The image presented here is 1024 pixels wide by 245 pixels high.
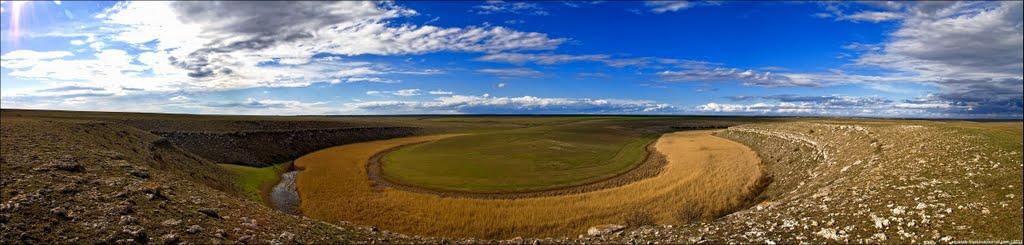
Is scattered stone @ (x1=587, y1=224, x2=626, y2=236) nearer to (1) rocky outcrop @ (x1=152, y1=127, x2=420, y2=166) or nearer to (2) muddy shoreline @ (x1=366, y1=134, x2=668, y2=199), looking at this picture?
(2) muddy shoreline @ (x1=366, y1=134, x2=668, y2=199)

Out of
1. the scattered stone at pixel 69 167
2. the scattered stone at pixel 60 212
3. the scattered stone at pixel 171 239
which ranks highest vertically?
the scattered stone at pixel 69 167

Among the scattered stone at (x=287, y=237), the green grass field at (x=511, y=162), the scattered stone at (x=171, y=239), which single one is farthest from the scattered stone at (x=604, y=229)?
the scattered stone at (x=171, y=239)

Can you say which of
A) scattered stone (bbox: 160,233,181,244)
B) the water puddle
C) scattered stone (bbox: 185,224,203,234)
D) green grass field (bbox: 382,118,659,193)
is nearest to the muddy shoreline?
green grass field (bbox: 382,118,659,193)

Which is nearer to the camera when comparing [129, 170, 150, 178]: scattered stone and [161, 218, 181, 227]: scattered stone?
[161, 218, 181, 227]: scattered stone

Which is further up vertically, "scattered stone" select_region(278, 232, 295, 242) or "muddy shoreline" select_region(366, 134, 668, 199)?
"scattered stone" select_region(278, 232, 295, 242)

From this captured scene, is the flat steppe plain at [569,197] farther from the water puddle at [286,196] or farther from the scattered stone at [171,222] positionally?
the water puddle at [286,196]

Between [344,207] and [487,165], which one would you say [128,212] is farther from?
[487,165]

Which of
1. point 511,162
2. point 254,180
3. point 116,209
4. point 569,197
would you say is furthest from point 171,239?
point 511,162

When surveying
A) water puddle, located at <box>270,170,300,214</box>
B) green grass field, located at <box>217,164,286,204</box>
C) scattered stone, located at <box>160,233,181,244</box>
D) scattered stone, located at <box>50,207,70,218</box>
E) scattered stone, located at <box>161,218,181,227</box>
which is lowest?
water puddle, located at <box>270,170,300,214</box>
